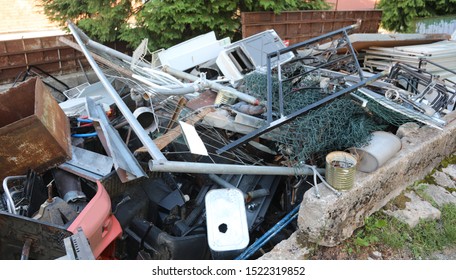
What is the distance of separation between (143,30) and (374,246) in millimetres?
5269

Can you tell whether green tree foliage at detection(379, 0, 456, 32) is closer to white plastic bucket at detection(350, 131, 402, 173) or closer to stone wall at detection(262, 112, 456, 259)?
stone wall at detection(262, 112, 456, 259)

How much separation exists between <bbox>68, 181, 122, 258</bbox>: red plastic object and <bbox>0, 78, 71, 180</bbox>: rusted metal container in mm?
817

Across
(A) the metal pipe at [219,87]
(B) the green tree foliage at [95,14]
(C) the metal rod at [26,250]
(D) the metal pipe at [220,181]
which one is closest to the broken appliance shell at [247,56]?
(A) the metal pipe at [219,87]

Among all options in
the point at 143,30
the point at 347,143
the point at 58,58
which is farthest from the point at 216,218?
the point at 58,58

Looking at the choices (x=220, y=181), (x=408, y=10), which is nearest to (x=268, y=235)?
(x=220, y=181)

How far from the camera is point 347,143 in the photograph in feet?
10.6

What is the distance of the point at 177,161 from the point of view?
3111 mm

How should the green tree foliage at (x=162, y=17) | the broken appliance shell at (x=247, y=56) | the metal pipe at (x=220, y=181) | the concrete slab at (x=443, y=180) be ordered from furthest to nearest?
the green tree foliage at (x=162, y=17), the broken appliance shell at (x=247, y=56), the concrete slab at (x=443, y=180), the metal pipe at (x=220, y=181)

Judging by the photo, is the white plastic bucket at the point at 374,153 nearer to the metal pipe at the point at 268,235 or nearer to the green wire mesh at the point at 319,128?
the green wire mesh at the point at 319,128

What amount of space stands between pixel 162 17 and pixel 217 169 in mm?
4192

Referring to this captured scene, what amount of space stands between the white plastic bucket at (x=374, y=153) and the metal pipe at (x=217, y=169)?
355 millimetres

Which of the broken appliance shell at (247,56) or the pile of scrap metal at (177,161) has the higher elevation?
the broken appliance shell at (247,56)

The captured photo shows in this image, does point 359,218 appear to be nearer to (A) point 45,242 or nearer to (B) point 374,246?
(B) point 374,246

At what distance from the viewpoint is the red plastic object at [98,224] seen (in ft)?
9.00
